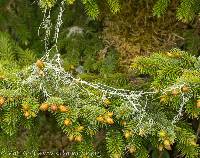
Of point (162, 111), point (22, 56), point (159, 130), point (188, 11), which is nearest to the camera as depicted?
point (159, 130)

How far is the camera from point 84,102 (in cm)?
248

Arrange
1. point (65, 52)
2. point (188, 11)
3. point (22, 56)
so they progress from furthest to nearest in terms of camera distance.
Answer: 1. point (65, 52)
2. point (22, 56)
3. point (188, 11)

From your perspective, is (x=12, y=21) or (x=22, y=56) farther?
(x=12, y=21)

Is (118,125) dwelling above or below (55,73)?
below

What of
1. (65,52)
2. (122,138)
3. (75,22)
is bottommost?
(122,138)

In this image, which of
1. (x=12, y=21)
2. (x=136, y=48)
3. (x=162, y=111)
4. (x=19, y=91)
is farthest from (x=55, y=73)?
(x=12, y=21)

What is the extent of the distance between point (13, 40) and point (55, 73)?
994 mm

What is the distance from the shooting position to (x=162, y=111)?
8.66 feet

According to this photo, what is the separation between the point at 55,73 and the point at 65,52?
36.9 inches

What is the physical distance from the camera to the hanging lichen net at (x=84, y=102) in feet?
7.72

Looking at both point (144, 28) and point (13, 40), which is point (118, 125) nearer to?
point (144, 28)

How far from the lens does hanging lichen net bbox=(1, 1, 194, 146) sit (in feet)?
7.72

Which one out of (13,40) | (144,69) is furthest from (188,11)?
(13,40)

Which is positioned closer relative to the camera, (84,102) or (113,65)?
(84,102)
